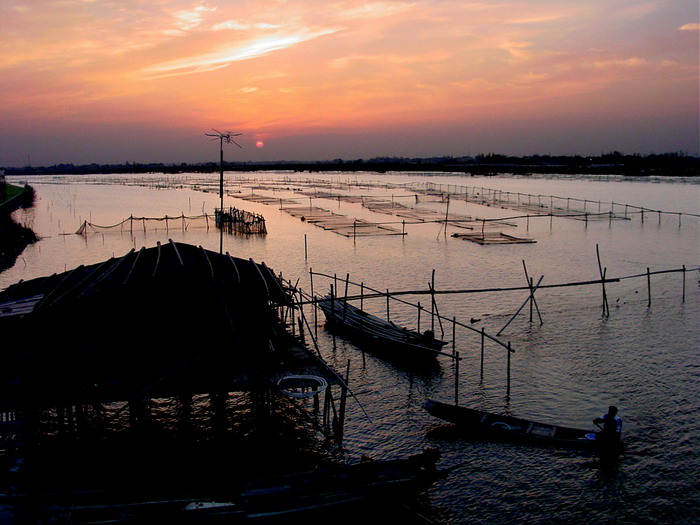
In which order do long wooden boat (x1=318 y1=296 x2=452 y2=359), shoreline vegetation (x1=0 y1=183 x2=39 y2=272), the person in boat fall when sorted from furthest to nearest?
shoreline vegetation (x1=0 y1=183 x2=39 y2=272) → long wooden boat (x1=318 y1=296 x2=452 y2=359) → the person in boat

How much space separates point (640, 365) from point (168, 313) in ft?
38.3

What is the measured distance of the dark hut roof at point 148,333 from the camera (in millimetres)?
8961

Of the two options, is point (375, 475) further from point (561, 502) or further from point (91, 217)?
point (91, 217)

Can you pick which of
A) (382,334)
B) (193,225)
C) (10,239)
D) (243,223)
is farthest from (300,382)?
(193,225)

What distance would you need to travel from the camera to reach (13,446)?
8133 mm

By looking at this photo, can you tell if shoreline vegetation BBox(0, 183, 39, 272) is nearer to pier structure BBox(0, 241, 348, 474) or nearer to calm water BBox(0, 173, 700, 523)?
calm water BBox(0, 173, 700, 523)

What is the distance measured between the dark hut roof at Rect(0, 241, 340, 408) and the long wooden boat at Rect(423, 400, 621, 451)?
115 inches

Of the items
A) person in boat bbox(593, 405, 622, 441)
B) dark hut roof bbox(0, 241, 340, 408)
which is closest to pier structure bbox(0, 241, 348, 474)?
dark hut roof bbox(0, 241, 340, 408)

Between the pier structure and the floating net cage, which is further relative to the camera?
the floating net cage

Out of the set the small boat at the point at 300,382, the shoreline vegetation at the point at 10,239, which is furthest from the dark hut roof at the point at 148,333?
the shoreline vegetation at the point at 10,239

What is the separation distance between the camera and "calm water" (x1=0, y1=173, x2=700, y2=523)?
361 inches

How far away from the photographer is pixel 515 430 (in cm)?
1030

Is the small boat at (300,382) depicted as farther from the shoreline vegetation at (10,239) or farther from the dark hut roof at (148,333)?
the shoreline vegetation at (10,239)

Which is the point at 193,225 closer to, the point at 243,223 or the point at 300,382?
the point at 243,223
